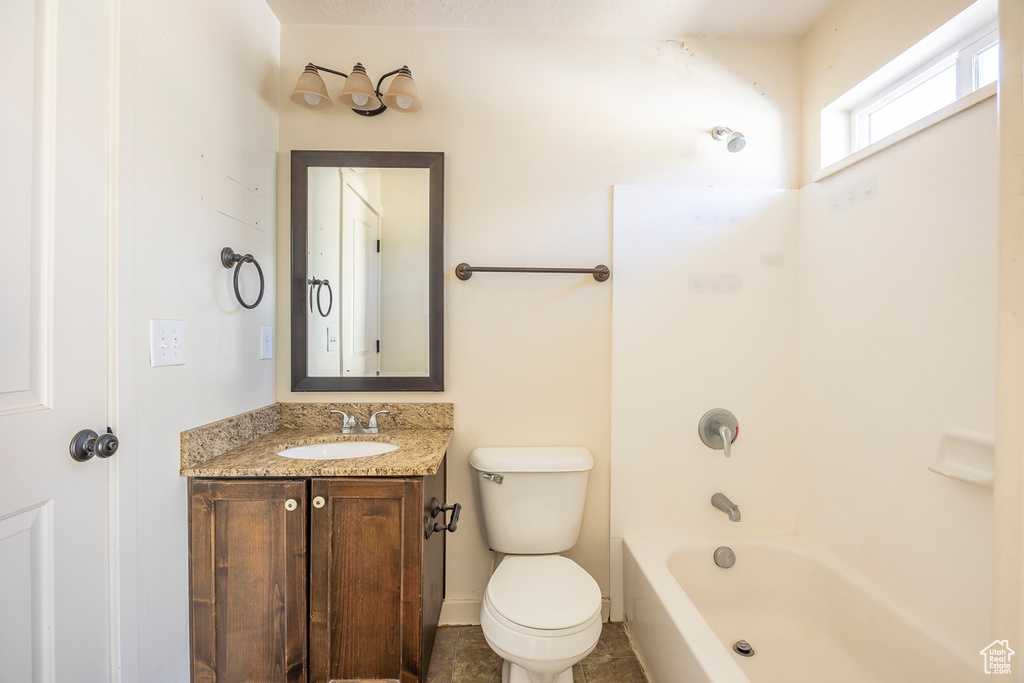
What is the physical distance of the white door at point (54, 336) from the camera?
0.82m

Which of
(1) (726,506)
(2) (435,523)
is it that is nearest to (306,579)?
(2) (435,523)

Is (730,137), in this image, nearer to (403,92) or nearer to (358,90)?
(403,92)

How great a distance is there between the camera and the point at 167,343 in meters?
1.17

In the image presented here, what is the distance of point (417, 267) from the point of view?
5.76ft

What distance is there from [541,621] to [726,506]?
36.2 inches

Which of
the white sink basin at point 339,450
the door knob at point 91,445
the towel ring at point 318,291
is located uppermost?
Answer: the towel ring at point 318,291

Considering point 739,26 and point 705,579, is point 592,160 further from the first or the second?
point 705,579

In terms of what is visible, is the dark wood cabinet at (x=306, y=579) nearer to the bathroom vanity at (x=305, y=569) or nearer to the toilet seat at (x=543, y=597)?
the bathroom vanity at (x=305, y=569)

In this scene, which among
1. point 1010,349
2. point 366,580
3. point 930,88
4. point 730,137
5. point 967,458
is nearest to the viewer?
point 1010,349

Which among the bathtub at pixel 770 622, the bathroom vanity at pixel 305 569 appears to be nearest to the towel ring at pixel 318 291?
the bathroom vanity at pixel 305 569

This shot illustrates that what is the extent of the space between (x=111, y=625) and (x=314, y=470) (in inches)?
20.5

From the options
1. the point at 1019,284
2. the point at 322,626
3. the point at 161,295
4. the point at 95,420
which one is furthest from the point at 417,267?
the point at 1019,284

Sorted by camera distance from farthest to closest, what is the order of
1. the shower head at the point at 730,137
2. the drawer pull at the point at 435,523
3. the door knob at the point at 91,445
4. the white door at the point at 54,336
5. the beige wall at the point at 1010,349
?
1. the shower head at the point at 730,137
2. the drawer pull at the point at 435,523
3. the door knob at the point at 91,445
4. the white door at the point at 54,336
5. the beige wall at the point at 1010,349

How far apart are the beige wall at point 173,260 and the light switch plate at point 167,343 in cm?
2
